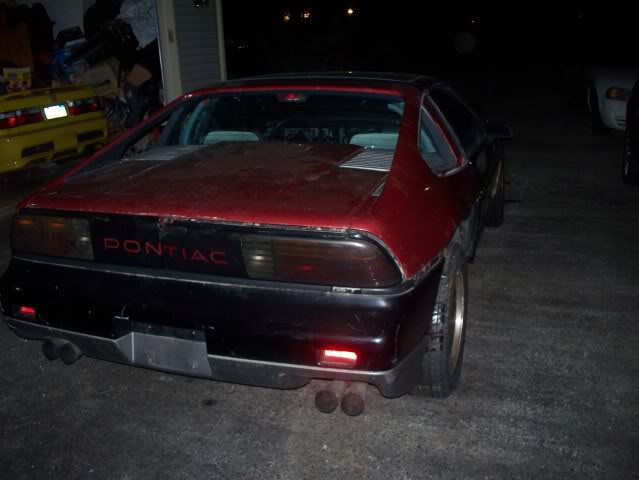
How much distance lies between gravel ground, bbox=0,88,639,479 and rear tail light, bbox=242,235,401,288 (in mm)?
838

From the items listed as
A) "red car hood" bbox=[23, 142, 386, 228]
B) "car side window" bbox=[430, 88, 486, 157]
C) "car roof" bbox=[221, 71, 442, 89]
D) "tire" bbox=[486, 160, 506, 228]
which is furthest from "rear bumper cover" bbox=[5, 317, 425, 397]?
"tire" bbox=[486, 160, 506, 228]

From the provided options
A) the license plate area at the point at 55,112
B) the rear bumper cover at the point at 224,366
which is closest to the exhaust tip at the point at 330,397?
the rear bumper cover at the point at 224,366

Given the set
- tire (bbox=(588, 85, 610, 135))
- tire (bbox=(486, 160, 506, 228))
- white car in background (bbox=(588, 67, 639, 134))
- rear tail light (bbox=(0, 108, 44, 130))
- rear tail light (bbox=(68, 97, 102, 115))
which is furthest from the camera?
tire (bbox=(588, 85, 610, 135))

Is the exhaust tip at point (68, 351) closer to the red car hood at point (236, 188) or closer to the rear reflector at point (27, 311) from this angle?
the rear reflector at point (27, 311)

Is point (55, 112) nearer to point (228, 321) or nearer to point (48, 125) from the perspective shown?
point (48, 125)

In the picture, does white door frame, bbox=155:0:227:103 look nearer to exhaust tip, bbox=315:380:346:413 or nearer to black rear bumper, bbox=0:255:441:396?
black rear bumper, bbox=0:255:441:396

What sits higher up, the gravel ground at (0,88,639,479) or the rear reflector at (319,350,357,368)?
the rear reflector at (319,350,357,368)

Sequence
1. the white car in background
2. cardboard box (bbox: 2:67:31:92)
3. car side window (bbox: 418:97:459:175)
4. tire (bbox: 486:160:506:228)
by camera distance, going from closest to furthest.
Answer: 1. car side window (bbox: 418:97:459:175)
2. tire (bbox: 486:160:506:228)
3. cardboard box (bbox: 2:67:31:92)
4. the white car in background

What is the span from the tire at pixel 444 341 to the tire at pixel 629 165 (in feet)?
15.8

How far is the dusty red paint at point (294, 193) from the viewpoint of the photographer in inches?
93.7

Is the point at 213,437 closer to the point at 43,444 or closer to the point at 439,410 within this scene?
the point at 43,444

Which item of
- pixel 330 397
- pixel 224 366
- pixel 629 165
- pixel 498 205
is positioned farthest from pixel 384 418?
pixel 629 165

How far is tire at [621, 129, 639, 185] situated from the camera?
704 cm

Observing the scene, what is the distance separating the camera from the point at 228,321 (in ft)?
7.98
